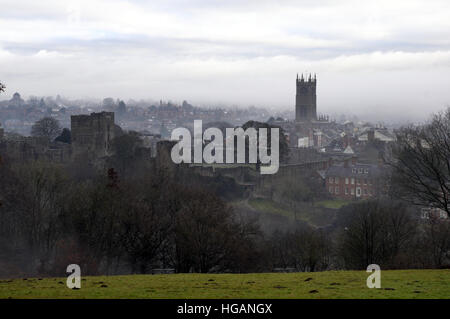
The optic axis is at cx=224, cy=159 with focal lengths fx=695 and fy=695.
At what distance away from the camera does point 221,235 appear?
75.2 ft

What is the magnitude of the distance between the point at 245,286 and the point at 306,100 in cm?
11332

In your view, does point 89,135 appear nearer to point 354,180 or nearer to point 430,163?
point 354,180

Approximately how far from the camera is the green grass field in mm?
12773

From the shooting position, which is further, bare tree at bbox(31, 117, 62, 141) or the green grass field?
bare tree at bbox(31, 117, 62, 141)

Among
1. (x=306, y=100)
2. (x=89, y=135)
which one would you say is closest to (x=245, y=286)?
(x=89, y=135)

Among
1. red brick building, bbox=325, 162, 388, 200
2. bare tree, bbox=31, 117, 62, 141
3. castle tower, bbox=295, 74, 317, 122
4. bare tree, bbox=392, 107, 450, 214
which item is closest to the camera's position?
bare tree, bbox=392, 107, 450, 214

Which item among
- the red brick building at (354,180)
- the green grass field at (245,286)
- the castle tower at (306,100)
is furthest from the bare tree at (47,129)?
the castle tower at (306,100)

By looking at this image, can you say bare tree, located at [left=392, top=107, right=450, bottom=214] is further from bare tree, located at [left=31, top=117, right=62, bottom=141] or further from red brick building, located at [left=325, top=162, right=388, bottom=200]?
bare tree, located at [left=31, top=117, right=62, bottom=141]

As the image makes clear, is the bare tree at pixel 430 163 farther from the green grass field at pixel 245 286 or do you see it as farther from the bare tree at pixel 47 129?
the bare tree at pixel 47 129

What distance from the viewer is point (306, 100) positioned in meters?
126

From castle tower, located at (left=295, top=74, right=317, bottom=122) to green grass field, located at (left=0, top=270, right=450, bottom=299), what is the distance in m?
110

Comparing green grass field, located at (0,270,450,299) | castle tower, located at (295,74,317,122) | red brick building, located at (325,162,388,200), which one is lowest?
green grass field, located at (0,270,450,299)

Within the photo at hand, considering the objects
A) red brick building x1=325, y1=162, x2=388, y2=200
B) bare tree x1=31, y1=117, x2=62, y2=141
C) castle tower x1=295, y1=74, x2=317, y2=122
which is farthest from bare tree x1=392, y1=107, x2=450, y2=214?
castle tower x1=295, y1=74, x2=317, y2=122
